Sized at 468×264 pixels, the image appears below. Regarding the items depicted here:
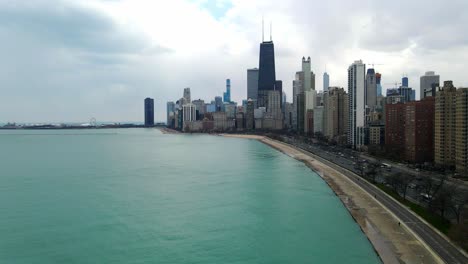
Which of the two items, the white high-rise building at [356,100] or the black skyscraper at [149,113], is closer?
the white high-rise building at [356,100]

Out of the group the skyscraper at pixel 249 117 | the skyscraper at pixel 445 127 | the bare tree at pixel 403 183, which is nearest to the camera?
the bare tree at pixel 403 183

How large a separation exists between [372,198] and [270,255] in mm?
7965

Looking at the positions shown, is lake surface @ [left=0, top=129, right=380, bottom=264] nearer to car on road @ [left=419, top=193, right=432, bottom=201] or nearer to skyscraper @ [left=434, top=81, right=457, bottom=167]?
car on road @ [left=419, top=193, right=432, bottom=201]

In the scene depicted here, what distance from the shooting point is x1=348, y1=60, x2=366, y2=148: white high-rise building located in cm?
4366

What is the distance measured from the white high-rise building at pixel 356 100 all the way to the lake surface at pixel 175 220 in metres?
19.5

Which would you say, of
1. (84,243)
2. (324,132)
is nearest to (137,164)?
(84,243)

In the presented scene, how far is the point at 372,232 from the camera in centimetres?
1307

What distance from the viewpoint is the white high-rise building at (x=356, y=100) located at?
43.7 metres

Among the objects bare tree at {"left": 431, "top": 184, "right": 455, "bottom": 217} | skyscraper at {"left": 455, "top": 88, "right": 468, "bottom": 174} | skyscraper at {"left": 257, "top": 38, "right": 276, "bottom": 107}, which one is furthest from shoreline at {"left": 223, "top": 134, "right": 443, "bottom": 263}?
skyscraper at {"left": 257, "top": 38, "right": 276, "bottom": 107}

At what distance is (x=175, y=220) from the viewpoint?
49.8ft

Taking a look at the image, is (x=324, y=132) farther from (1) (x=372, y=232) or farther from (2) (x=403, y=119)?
(1) (x=372, y=232)

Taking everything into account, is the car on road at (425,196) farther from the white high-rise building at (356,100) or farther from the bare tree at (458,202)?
the white high-rise building at (356,100)

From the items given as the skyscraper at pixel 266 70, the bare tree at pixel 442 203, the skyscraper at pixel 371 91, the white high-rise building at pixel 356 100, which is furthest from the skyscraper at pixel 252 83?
the bare tree at pixel 442 203

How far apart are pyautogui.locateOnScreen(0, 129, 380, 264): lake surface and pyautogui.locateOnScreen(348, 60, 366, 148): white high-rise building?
64.0 ft
